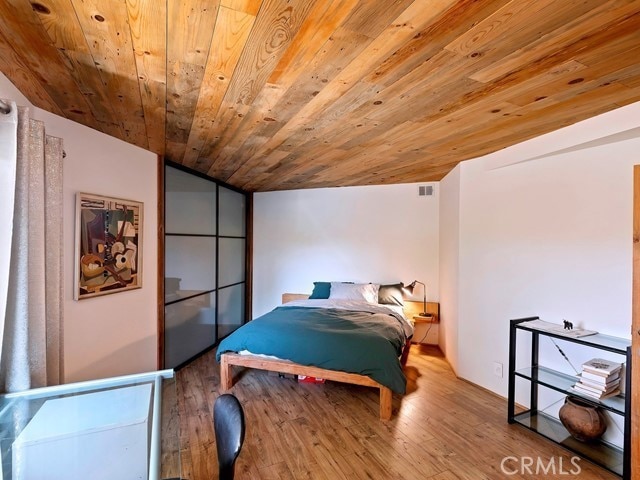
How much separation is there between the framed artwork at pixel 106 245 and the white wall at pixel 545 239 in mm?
3174

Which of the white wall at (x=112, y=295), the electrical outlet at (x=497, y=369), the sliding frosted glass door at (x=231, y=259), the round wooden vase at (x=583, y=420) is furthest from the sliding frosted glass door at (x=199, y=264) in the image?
the round wooden vase at (x=583, y=420)

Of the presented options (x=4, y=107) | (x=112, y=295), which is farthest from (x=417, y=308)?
(x=4, y=107)

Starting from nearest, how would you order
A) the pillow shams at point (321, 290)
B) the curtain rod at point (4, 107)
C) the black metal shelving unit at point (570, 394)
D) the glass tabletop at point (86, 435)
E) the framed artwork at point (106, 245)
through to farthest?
the glass tabletop at point (86, 435), the curtain rod at point (4, 107), the black metal shelving unit at point (570, 394), the framed artwork at point (106, 245), the pillow shams at point (321, 290)

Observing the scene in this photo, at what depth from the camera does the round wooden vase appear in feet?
6.82

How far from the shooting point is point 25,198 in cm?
160

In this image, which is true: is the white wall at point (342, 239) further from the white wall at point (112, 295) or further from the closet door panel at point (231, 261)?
the white wall at point (112, 295)

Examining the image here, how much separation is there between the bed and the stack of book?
118cm

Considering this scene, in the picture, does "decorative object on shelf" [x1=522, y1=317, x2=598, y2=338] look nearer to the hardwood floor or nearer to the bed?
the hardwood floor

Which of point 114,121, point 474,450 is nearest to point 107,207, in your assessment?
point 114,121

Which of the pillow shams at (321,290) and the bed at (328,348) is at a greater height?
the pillow shams at (321,290)

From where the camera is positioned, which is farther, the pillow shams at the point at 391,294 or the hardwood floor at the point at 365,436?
the pillow shams at the point at 391,294

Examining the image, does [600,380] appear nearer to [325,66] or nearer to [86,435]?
[325,66]

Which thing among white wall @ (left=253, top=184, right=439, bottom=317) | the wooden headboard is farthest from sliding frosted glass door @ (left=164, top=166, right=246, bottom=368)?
the wooden headboard

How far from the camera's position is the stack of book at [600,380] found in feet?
6.51
